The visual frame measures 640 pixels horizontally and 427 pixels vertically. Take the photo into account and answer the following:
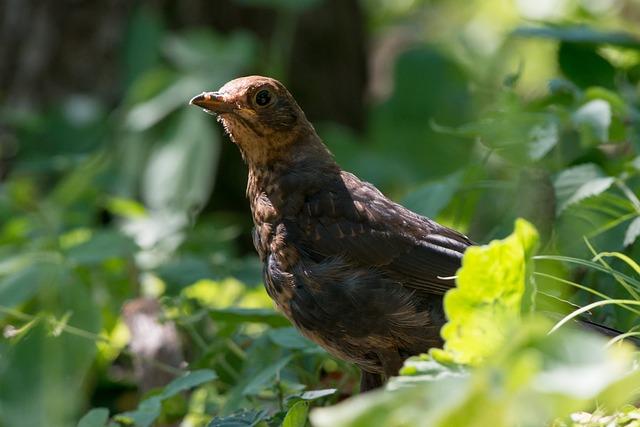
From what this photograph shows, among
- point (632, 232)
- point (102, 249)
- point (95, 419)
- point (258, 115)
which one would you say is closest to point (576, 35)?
point (632, 232)

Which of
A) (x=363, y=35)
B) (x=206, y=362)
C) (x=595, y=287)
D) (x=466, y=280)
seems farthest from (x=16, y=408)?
(x=363, y=35)

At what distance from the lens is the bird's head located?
117 inches

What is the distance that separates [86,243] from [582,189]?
1.71m

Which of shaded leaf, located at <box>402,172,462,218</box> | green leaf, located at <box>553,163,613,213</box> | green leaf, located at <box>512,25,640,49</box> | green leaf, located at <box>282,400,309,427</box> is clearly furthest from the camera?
green leaf, located at <box>512,25,640,49</box>

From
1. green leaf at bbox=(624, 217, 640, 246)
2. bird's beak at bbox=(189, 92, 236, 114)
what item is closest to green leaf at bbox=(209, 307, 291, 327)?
bird's beak at bbox=(189, 92, 236, 114)

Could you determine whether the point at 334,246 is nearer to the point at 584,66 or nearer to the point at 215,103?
the point at 215,103

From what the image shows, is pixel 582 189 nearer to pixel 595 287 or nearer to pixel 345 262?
pixel 595 287

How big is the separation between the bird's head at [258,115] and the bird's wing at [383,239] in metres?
0.24

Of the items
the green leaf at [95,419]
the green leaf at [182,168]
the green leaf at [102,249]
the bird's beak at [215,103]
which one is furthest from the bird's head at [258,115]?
the green leaf at [182,168]

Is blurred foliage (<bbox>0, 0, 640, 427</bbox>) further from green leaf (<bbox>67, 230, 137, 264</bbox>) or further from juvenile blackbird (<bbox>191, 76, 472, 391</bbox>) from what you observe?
juvenile blackbird (<bbox>191, 76, 472, 391</bbox>)

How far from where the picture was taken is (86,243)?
12.0 ft

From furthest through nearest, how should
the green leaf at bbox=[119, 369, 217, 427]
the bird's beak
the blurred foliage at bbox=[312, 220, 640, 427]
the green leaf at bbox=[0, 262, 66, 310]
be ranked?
the green leaf at bbox=[0, 262, 66, 310] → the bird's beak → the green leaf at bbox=[119, 369, 217, 427] → the blurred foliage at bbox=[312, 220, 640, 427]

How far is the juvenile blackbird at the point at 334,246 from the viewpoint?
2.67m

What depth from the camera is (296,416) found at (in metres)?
2.24
